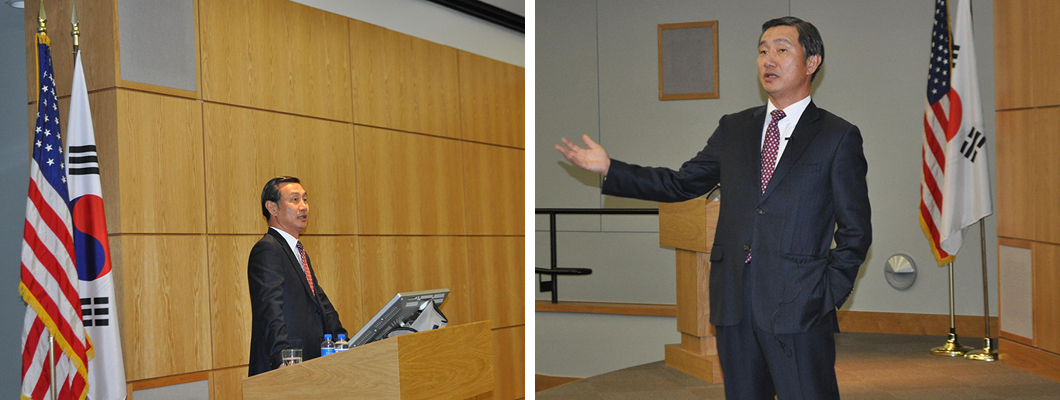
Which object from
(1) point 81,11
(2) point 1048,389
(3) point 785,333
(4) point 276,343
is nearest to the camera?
(3) point 785,333

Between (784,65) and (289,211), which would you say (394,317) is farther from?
(784,65)

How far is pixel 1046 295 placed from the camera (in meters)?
5.02

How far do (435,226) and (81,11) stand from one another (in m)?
2.92

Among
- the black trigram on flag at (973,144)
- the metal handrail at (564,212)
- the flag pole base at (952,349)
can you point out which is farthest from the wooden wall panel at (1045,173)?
the metal handrail at (564,212)

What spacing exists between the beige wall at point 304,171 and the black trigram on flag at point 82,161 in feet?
0.69

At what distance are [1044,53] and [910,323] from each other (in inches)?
118

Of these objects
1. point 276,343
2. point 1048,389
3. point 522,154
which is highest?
point 522,154

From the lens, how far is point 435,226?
21.0 feet

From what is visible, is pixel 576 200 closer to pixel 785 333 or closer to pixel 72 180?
pixel 72 180

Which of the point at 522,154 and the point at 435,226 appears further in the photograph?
the point at 522,154

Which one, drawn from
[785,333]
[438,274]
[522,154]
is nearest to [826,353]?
[785,333]

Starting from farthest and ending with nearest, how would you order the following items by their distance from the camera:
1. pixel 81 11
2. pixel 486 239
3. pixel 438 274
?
pixel 486 239 → pixel 438 274 → pixel 81 11

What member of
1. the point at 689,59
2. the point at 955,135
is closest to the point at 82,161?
the point at 689,59

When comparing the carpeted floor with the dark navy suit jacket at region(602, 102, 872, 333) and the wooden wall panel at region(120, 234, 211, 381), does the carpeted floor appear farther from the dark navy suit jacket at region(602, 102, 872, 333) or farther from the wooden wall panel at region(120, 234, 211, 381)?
the dark navy suit jacket at region(602, 102, 872, 333)
